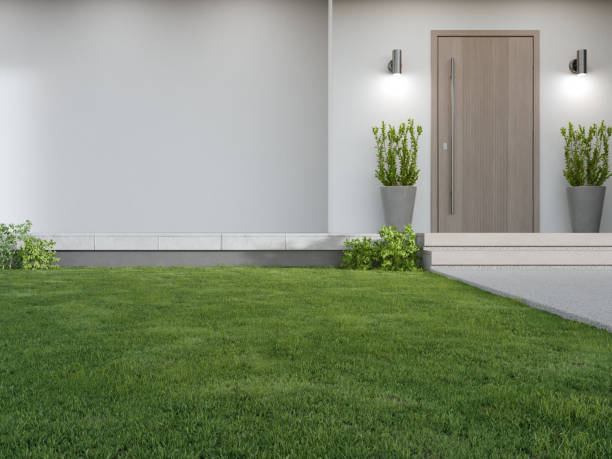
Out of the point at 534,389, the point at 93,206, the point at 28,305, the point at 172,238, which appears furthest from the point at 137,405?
the point at 93,206

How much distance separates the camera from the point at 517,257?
190 inches

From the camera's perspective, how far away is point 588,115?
5.72 meters

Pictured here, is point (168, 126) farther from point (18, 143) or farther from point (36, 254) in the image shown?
point (36, 254)

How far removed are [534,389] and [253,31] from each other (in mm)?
6099

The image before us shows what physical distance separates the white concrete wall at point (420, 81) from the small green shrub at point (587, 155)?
0.51ft

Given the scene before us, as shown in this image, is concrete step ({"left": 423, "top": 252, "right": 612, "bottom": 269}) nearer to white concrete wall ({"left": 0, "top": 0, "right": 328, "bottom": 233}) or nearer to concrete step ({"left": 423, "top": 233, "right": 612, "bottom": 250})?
concrete step ({"left": 423, "top": 233, "right": 612, "bottom": 250})

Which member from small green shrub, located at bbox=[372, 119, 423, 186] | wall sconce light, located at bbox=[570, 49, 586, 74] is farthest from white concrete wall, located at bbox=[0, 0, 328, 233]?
wall sconce light, located at bbox=[570, 49, 586, 74]

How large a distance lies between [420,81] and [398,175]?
3.84 ft

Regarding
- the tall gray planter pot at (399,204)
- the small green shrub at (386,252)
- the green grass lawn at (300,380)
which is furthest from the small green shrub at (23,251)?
the tall gray planter pot at (399,204)

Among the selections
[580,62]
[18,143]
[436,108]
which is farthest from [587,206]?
[18,143]

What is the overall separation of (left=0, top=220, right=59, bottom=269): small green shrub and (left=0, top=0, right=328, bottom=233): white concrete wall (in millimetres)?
1566

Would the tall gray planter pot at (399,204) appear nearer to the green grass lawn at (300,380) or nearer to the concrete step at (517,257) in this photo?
the concrete step at (517,257)

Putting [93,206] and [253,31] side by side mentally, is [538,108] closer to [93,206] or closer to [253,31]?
[253,31]

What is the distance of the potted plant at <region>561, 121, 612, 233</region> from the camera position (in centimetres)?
545
